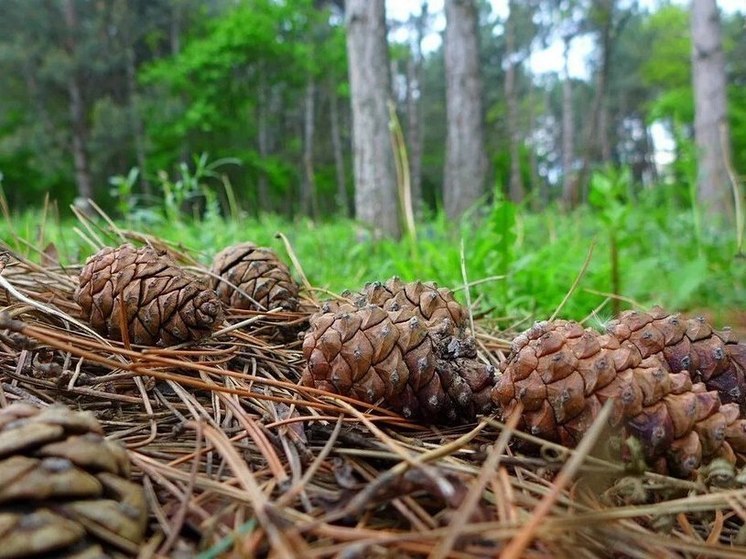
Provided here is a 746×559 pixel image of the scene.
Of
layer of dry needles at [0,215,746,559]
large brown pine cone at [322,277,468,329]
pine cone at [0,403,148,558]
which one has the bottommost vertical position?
layer of dry needles at [0,215,746,559]

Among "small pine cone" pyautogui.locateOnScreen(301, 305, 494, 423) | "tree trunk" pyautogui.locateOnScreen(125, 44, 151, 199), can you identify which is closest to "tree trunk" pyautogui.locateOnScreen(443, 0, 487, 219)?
"small pine cone" pyautogui.locateOnScreen(301, 305, 494, 423)

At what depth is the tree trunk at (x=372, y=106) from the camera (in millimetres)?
5320

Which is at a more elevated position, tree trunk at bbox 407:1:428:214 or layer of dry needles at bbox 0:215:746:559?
tree trunk at bbox 407:1:428:214

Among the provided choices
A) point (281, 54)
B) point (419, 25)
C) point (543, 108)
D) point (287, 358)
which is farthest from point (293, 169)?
point (287, 358)

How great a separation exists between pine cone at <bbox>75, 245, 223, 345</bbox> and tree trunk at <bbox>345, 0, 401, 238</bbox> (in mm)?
3932

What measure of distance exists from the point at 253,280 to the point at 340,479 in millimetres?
1009

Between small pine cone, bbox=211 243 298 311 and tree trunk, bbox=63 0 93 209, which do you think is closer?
small pine cone, bbox=211 243 298 311

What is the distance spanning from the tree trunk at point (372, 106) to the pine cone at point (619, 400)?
167 inches

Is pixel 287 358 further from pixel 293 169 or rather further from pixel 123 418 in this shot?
pixel 293 169

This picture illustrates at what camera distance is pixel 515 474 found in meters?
0.98

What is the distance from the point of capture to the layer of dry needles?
0.71 meters

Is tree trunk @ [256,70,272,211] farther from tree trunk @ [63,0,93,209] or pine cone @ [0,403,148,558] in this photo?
pine cone @ [0,403,148,558]

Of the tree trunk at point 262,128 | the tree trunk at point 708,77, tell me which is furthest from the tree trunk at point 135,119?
the tree trunk at point 708,77

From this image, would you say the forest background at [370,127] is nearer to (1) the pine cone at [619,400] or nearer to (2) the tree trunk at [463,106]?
(2) the tree trunk at [463,106]
